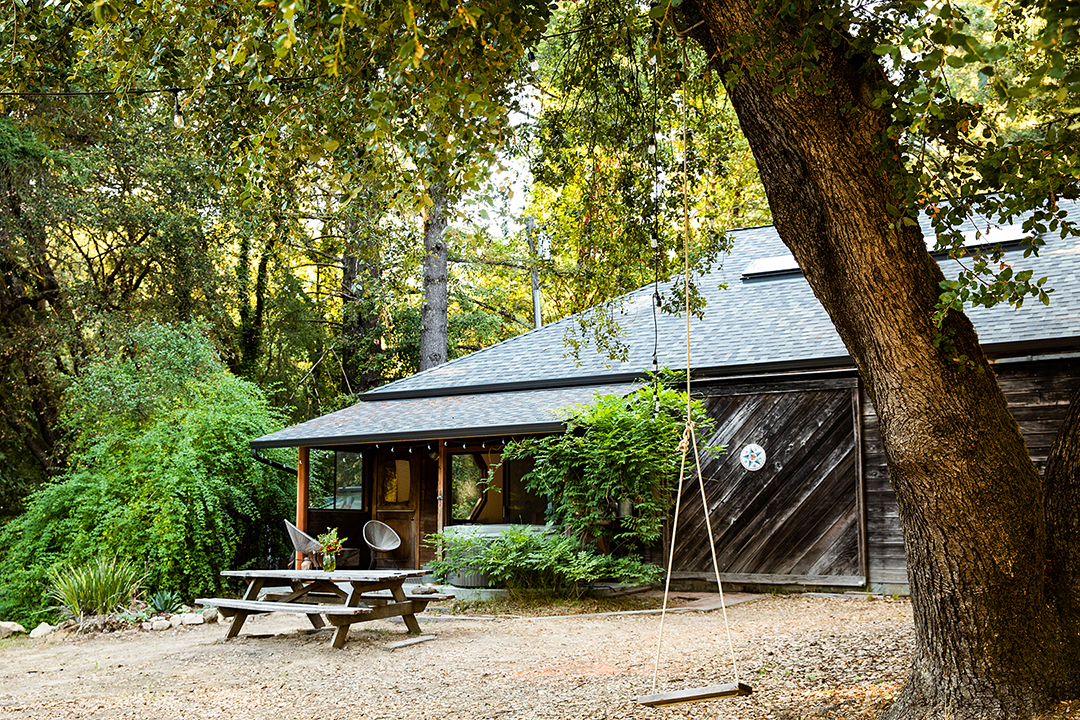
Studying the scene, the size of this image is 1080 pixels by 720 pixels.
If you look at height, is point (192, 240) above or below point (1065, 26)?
above

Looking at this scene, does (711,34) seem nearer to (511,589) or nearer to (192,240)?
(511,589)

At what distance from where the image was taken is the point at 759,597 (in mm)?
9781

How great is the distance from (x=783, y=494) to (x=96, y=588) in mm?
7875

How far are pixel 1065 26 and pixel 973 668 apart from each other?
2.47 meters

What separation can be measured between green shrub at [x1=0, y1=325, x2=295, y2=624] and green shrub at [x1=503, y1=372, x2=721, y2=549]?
14.4 feet

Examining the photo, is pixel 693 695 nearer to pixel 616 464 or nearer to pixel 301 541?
pixel 616 464

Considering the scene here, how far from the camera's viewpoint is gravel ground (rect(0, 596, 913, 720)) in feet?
16.0

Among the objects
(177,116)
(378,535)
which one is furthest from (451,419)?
(177,116)

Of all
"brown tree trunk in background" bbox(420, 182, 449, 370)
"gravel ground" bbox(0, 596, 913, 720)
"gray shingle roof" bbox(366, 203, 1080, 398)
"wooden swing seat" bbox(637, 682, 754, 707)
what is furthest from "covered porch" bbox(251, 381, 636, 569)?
"wooden swing seat" bbox(637, 682, 754, 707)

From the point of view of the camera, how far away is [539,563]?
961 centimetres

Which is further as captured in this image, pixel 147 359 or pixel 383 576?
pixel 147 359

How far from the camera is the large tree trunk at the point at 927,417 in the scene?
352cm

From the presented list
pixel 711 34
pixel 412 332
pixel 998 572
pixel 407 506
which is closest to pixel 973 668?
pixel 998 572

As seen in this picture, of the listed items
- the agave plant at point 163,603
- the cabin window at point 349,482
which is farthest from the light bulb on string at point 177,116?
the cabin window at point 349,482
